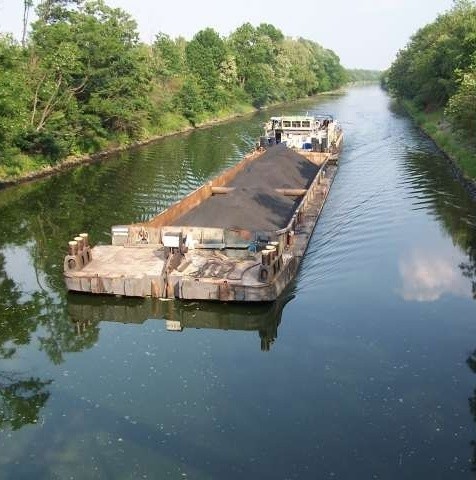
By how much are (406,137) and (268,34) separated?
61422mm

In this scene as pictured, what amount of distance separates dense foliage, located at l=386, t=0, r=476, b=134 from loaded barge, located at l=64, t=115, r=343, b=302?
34.8 ft

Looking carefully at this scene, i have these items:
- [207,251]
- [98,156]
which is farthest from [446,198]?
[98,156]

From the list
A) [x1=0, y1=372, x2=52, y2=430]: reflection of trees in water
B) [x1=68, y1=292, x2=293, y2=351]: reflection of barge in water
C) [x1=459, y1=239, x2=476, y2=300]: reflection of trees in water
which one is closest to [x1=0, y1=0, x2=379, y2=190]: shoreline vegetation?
[x1=68, y1=292, x2=293, y2=351]: reflection of barge in water

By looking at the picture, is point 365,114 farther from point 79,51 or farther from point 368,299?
point 368,299

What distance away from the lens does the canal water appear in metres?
10.1

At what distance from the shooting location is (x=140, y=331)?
48.7 feet

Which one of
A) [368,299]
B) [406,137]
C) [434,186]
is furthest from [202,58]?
[368,299]

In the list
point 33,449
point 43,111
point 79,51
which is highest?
point 79,51

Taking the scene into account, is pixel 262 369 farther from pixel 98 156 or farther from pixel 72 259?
pixel 98 156

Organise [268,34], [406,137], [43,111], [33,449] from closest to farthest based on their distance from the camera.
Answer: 1. [33,449]
2. [43,111]
3. [406,137]
4. [268,34]

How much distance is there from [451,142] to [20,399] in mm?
34842

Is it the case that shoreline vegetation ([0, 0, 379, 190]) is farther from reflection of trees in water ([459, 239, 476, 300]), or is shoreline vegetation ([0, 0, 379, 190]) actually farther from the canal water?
reflection of trees in water ([459, 239, 476, 300])

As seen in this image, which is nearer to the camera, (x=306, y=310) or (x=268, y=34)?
(x=306, y=310)

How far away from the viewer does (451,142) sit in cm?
3988
